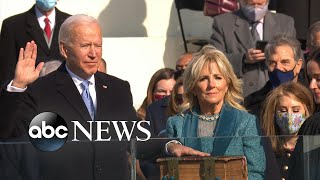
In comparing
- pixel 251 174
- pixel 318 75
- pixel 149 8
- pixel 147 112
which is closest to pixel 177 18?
pixel 149 8

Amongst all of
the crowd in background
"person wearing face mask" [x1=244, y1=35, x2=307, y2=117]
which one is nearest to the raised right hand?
the crowd in background

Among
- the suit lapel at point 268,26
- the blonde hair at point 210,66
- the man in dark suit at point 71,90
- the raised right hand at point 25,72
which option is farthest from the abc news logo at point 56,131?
the suit lapel at point 268,26

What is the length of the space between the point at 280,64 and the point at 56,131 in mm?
3715

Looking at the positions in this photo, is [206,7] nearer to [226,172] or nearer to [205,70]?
[205,70]

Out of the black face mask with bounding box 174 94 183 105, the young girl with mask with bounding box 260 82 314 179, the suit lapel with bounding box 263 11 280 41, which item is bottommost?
the young girl with mask with bounding box 260 82 314 179

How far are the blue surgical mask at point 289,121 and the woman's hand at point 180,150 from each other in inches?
60.4

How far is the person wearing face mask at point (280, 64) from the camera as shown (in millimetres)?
10320

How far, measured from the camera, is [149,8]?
13.7 meters

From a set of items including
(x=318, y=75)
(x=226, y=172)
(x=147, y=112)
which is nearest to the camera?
(x=226, y=172)

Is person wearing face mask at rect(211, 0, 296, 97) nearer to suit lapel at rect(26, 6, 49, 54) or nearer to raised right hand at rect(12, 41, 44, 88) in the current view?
suit lapel at rect(26, 6, 49, 54)

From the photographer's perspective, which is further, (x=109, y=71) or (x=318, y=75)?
(x=109, y=71)

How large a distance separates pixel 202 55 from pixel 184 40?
495cm

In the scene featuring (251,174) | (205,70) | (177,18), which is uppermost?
(177,18)

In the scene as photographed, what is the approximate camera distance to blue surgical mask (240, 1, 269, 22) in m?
11.6
